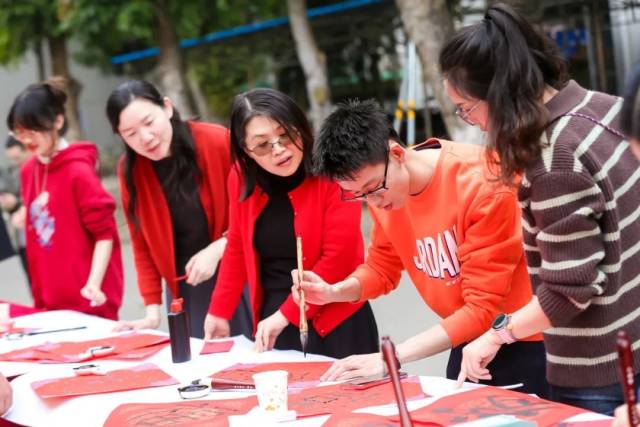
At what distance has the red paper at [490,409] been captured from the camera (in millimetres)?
1641

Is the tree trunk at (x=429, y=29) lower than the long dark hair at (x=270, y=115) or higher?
higher

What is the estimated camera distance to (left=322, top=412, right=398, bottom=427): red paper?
1.69 metres

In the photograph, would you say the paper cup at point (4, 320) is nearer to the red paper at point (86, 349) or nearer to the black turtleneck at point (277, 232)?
the red paper at point (86, 349)

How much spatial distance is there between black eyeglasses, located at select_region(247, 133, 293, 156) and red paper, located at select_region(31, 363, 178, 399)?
0.68 m

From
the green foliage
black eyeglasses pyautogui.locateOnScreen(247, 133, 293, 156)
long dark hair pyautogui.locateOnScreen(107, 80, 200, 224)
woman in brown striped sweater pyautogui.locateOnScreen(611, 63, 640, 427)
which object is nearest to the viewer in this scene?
woman in brown striped sweater pyautogui.locateOnScreen(611, 63, 640, 427)

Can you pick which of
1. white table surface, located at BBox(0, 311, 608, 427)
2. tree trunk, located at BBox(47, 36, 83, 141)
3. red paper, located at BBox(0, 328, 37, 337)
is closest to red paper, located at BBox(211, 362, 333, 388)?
white table surface, located at BBox(0, 311, 608, 427)

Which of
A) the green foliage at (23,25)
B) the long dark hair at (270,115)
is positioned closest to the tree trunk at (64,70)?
the green foliage at (23,25)

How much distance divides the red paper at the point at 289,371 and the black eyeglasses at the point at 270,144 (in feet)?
1.98

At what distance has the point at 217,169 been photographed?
308 centimetres

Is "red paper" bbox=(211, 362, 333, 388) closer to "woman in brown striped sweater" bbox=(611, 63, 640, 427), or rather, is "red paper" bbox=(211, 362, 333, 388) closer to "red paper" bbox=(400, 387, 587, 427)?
"red paper" bbox=(400, 387, 587, 427)

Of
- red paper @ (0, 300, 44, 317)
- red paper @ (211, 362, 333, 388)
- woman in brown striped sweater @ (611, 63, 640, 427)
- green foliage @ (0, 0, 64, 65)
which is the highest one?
green foliage @ (0, 0, 64, 65)

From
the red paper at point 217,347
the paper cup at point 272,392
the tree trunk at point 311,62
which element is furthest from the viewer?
the tree trunk at point 311,62

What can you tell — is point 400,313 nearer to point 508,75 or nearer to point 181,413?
point 181,413

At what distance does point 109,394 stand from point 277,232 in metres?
0.73
